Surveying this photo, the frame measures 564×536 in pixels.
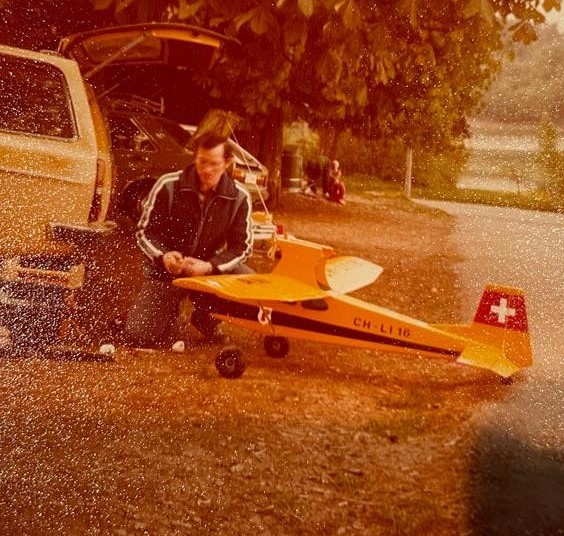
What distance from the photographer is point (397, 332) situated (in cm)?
450

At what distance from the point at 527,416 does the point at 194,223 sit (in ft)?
6.28

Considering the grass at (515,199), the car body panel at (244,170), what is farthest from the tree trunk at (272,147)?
the grass at (515,199)

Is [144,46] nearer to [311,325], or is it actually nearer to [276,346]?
[311,325]

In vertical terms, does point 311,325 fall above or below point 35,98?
below

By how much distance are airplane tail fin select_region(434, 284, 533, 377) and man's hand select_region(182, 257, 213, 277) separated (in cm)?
139

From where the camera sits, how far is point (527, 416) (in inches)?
167

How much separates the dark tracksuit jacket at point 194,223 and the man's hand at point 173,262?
36 mm

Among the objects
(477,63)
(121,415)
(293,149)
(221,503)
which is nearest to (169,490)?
(221,503)

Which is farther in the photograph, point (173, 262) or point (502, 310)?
point (502, 310)

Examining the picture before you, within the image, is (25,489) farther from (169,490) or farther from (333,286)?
(333,286)

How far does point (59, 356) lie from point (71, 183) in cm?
83

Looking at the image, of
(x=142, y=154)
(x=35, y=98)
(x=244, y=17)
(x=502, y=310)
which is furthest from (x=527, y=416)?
(x=142, y=154)

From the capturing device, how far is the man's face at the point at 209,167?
4012 mm

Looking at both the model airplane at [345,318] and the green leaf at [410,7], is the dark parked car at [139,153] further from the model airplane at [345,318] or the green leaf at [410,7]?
the green leaf at [410,7]
